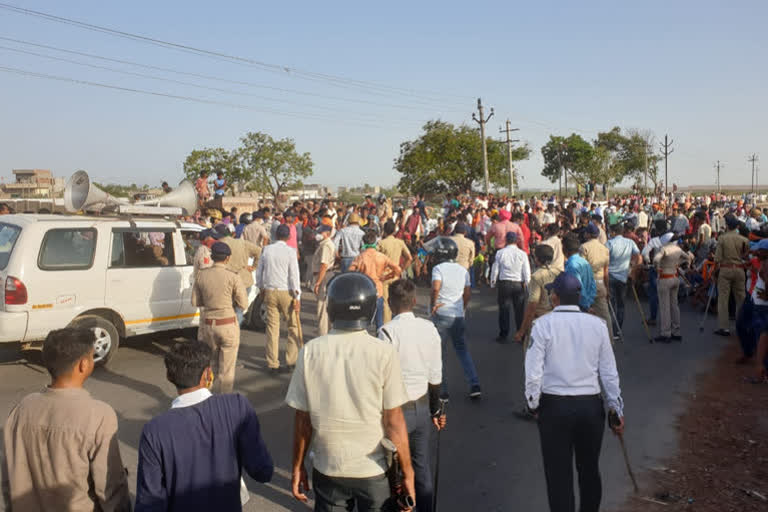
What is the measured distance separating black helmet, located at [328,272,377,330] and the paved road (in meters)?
2.41

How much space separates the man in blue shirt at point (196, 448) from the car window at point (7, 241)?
19.6 ft

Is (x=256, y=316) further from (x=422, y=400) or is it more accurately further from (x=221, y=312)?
(x=422, y=400)

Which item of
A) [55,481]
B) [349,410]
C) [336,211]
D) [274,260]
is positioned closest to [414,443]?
[349,410]

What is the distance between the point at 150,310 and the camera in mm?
8570

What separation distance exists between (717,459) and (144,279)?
23.7 feet

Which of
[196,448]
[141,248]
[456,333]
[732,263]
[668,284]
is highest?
[141,248]

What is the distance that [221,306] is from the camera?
6574 mm

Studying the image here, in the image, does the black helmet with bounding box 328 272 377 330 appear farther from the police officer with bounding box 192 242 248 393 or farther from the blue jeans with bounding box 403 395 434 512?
Result: the police officer with bounding box 192 242 248 393

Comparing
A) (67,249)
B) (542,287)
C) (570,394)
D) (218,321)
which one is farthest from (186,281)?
(570,394)

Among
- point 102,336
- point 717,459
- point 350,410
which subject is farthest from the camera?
point 102,336

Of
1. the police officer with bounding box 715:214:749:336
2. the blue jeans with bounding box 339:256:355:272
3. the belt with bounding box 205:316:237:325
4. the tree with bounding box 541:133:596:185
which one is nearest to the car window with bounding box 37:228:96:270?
the belt with bounding box 205:316:237:325

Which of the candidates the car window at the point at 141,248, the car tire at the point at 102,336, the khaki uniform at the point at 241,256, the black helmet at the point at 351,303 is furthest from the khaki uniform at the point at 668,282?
the car tire at the point at 102,336

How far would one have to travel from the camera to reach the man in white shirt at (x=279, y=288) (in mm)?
8023

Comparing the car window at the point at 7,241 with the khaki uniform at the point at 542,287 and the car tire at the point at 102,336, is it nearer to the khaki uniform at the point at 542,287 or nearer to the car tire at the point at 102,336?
the car tire at the point at 102,336
